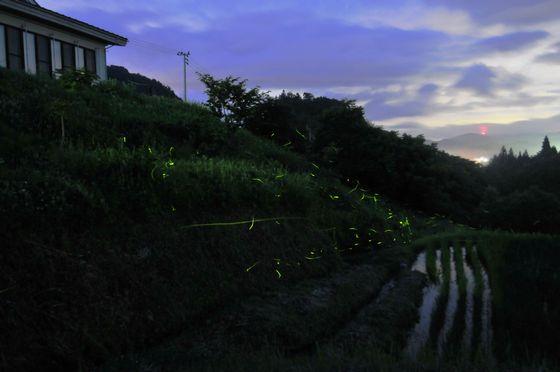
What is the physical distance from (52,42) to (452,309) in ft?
71.9

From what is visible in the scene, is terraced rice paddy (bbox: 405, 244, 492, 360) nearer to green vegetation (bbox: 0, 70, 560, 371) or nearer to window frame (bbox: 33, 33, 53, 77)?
green vegetation (bbox: 0, 70, 560, 371)

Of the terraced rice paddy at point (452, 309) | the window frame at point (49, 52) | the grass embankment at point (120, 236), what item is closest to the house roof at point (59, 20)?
the window frame at point (49, 52)

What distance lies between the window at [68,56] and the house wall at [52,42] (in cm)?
20

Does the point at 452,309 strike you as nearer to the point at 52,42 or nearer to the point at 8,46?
the point at 8,46

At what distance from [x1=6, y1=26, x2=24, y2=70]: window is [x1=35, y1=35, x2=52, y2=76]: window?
2.89 feet

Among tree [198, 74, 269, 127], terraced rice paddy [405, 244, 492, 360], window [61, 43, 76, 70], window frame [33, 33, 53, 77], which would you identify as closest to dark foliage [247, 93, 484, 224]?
tree [198, 74, 269, 127]

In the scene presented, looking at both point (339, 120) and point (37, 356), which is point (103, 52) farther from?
point (37, 356)

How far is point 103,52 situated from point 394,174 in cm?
2079

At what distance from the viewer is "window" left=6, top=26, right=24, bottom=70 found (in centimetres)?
1997

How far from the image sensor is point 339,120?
3331 centimetres

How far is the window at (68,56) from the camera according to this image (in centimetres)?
2284

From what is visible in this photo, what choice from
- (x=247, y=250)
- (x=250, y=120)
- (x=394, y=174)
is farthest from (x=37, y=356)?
(x=394, y=174)

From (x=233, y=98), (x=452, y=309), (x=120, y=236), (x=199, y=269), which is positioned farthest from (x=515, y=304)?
(x=233, y=98)

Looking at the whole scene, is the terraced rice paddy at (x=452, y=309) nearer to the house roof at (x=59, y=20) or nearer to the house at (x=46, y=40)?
the house at (x=46, y=40)
